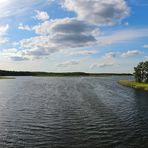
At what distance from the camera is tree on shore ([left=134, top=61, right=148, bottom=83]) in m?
126

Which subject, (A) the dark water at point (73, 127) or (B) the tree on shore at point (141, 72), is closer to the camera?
(A) the dark water at point (73, 127)

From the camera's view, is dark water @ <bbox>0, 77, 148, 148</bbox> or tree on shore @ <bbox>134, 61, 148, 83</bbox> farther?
tree on shore @ <bbox>134, 61, 148, 83</bbox>

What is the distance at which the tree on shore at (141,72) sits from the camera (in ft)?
414

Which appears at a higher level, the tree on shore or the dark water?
the tree on shore

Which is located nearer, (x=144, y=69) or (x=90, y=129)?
(x=90, y=129)

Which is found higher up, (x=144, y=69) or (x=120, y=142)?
(x=144, y=69)

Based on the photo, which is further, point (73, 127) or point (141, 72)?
point (141, 72)

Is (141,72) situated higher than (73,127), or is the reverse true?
(141,72)

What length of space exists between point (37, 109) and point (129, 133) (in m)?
21.5

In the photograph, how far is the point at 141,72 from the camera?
127438mm

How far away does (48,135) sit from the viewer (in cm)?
3170

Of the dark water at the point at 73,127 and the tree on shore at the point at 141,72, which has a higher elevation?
the tree on shore at the point at 141,72

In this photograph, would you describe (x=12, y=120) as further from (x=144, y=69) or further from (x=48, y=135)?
(x=144, y=69)

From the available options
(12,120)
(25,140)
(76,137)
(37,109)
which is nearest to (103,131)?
(76,137)
